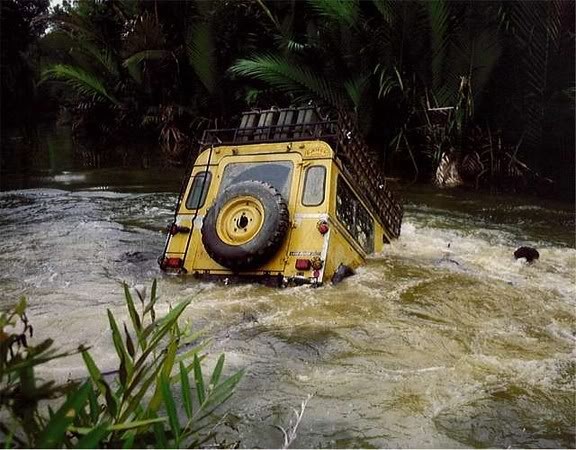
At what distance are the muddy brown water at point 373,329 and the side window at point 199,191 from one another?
33.9 inches

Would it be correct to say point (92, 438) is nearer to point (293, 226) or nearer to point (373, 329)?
point (373, 329)

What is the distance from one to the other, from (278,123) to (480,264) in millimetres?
3064

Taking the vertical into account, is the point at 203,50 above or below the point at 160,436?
above

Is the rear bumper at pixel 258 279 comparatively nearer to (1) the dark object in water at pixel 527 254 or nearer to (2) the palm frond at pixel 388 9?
(1) the dark object in water at pixel 527 254

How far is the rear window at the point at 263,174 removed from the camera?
6.16m

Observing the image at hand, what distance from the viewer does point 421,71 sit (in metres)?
13.7

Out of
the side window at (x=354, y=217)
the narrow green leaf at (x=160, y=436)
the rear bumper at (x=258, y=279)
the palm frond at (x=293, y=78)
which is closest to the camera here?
the narrow green leaf at (x=160, y=436)

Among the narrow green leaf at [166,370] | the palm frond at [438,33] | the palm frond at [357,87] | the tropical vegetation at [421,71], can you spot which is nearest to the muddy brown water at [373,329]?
the narrow green leaf at [166,370]

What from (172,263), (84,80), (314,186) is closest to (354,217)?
(314,186)

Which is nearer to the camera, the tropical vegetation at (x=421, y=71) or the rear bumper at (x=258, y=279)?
the rear bumper at (x=258, y=279)

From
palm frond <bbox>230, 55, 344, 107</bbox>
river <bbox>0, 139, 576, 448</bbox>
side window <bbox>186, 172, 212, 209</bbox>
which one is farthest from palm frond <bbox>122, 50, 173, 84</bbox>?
side window <bbox>186, 172, 212, 209</bbox>

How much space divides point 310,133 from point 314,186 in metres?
0.84

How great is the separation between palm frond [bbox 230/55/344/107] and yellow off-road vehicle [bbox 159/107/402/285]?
7.42 metres

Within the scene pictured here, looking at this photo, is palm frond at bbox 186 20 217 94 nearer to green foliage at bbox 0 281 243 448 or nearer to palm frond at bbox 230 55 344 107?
palm frond at bbox 230 55 344 107
